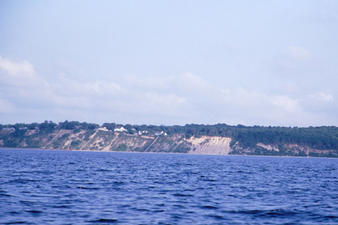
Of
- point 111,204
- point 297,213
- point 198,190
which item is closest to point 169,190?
point 198,190

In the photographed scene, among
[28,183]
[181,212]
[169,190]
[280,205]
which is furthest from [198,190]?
[28,183]

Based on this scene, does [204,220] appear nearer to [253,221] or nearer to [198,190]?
[253,221]

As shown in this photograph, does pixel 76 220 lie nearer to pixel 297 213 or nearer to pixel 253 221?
pixel 253 221

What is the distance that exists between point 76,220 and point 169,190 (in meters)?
15.0

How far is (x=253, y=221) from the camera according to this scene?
25.1 m

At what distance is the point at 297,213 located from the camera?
28.1 m

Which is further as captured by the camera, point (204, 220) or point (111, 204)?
point (111, 204)

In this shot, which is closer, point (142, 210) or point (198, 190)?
point (142, 210)

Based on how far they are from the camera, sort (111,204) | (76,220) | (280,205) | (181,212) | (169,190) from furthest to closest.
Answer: (169,190) < (280,205) < (111,204) < (181,212) < (76,220)

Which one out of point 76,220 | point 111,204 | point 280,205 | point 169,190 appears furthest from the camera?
point 169,190

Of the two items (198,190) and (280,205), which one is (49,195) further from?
(280,205)

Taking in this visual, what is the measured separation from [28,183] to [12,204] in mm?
12263

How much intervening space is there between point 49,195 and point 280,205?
657 inches

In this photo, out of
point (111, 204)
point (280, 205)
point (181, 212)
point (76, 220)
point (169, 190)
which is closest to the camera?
point (76, 220)
